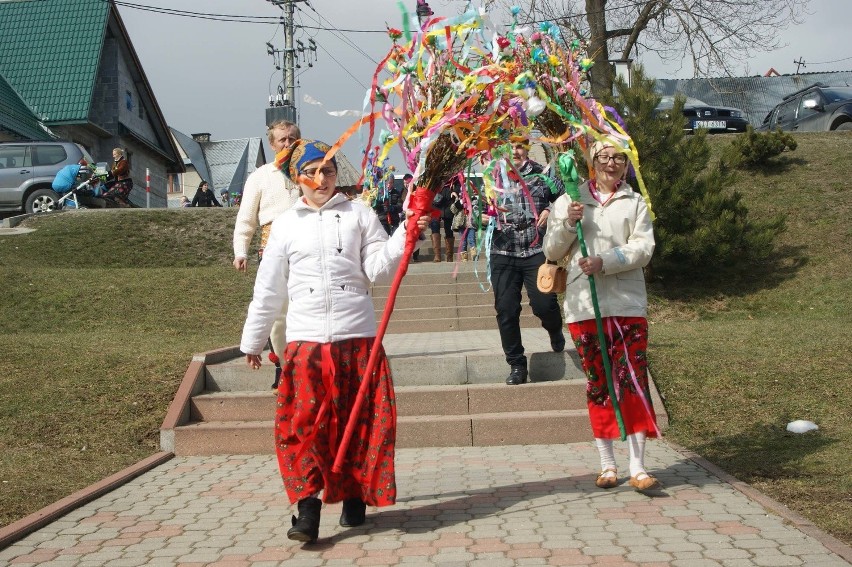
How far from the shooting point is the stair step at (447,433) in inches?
284

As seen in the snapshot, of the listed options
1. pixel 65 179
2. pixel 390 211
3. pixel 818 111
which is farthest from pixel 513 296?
pixel 818 111

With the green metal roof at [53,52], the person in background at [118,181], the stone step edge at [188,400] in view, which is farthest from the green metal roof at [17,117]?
the stone step edge at [188,400]

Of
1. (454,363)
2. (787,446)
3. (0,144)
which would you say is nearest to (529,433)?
(454,363)

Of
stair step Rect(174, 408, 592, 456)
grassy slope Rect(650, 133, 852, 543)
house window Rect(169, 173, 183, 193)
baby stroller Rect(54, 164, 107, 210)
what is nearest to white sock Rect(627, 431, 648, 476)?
grassy slope Rect(650, 133, 852, 543)

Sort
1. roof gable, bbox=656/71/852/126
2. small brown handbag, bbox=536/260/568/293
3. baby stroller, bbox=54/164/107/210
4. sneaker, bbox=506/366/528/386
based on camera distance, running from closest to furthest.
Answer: small brown handbag, bbox=536/260/568/293 < sneaker, bbox=506/366/528/386 < baby stroller, bbox=54/164/107/210 < roof gable, bbox=656/71/852/126

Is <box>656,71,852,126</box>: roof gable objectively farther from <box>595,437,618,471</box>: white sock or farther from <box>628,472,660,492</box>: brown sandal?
<box>628,472,660,492</box>: brown sandal

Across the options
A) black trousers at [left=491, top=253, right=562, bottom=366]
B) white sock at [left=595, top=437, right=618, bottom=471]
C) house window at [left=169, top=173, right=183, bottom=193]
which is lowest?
white sock at [left=595, top=437, right=618, bottom=471]

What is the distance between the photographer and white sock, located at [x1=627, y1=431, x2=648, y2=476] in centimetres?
555

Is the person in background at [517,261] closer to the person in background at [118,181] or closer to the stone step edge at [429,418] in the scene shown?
the stone step edge at [429,418]

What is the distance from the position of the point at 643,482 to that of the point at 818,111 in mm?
22751

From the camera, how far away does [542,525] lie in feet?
16.4

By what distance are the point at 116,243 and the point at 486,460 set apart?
14.3m

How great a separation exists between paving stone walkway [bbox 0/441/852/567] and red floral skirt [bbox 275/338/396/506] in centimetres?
29

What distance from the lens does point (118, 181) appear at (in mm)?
24672
